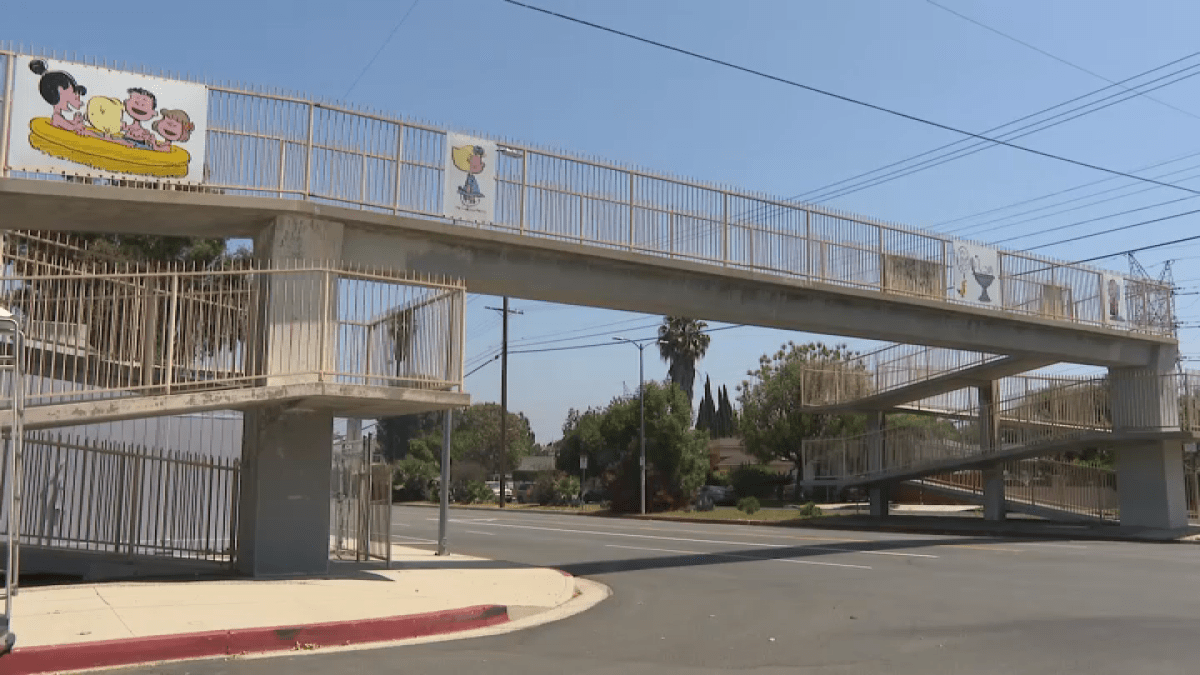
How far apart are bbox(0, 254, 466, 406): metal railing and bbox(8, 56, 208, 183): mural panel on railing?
142 centimetres

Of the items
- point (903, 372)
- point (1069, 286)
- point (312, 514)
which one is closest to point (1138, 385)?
point (1069, 286)

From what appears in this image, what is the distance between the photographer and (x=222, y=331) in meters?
14.9

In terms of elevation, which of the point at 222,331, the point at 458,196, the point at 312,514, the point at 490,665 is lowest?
the point at 490,665

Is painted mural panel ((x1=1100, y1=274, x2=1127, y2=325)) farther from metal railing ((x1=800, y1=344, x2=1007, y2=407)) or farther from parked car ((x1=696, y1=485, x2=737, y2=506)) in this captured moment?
parked car ((x1=696, y1=485, x2=737, y2=506))

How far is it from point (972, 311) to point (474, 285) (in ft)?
41.0

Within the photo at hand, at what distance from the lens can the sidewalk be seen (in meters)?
8.80

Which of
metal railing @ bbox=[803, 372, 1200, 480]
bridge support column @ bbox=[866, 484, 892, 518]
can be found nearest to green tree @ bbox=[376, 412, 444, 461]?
bridge support column @ bbox=[866, 484, 892, 518]

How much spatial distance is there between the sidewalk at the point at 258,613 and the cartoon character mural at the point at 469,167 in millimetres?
5789

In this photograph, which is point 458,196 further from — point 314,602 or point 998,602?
point 998,602

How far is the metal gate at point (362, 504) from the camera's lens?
17656 mm

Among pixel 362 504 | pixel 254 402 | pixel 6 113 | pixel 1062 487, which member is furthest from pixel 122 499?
pixel 1062 487

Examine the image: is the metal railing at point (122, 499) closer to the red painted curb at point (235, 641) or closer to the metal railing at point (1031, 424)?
the red painted curb at point (235, 641)

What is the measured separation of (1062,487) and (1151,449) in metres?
3.30

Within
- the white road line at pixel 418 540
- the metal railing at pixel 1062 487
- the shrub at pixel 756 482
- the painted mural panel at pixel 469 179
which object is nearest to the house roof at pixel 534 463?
the shrub at pixel 756 482
